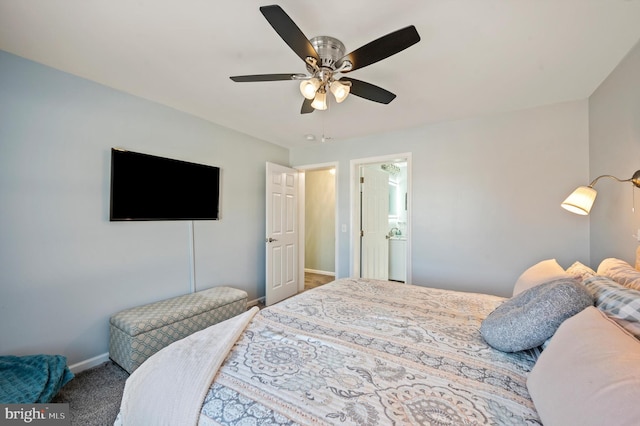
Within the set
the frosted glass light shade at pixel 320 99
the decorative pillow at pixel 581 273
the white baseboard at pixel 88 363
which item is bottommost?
the white baseboard at pixel 88 363

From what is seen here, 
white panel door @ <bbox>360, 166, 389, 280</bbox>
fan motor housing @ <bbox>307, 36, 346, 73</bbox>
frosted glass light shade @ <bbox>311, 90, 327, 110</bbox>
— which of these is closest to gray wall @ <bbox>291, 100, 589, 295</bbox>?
white panel door @ <bbox>360, 166, 389, 280</bbox>

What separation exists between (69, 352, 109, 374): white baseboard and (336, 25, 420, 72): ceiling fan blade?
3051 mm

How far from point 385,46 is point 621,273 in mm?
1686

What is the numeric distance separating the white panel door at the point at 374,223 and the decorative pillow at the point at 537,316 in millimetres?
2683

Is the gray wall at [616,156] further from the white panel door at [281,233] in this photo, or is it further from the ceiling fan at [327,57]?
the white panel door at [281,233]

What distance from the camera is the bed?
826 mm

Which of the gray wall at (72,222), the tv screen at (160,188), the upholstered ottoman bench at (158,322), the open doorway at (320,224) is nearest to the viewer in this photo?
the gray wall at (72,222)

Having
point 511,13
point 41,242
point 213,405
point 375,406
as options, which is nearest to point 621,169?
point 511,13

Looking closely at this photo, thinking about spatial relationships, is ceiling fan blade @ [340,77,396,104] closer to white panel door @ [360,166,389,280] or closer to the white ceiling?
the white ceiling

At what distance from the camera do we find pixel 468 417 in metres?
0.80

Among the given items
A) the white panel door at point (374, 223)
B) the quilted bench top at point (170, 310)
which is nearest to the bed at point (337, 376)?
the quilted bench top at point (170, 310)

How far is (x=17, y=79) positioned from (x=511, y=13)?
331cm

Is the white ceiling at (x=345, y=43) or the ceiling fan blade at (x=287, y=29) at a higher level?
the white ceiling at (x=345, y=43)

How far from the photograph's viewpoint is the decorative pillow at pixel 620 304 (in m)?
0.91
